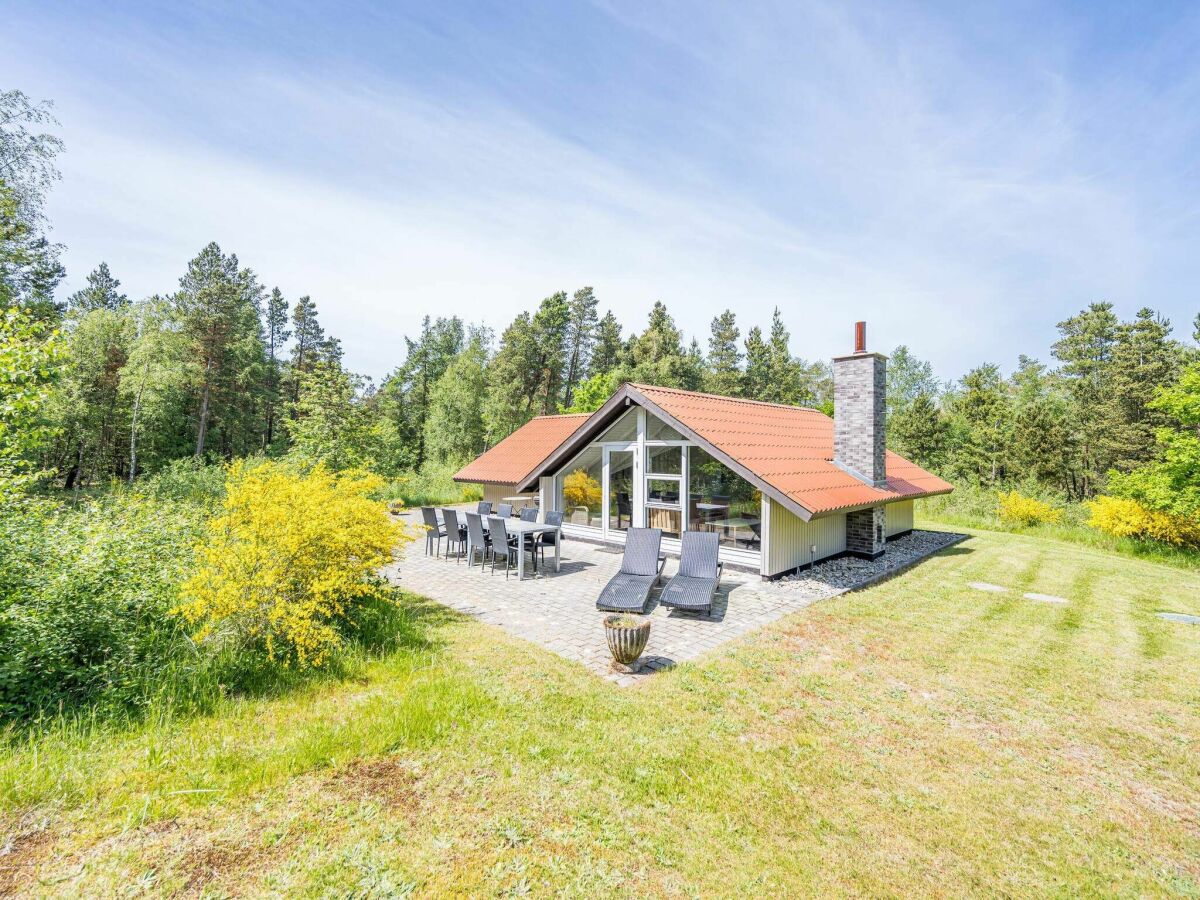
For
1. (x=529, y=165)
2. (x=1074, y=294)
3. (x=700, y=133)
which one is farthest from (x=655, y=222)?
(x=1074, y=294)

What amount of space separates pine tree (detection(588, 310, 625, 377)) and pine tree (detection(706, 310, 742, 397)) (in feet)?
24.8

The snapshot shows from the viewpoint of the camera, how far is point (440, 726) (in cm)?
475

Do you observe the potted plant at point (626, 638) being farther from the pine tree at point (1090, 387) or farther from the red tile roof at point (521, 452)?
the pine tree at point (1090, 387)

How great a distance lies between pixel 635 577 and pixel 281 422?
3041 centimetres

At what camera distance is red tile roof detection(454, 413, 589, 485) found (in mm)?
19375

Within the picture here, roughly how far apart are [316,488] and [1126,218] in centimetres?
2028

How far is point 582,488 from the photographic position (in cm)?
1470

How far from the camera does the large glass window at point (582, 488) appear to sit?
14227 mm

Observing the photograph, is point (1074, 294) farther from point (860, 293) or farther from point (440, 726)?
point (440, 726)

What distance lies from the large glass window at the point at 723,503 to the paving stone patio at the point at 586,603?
2.84ft

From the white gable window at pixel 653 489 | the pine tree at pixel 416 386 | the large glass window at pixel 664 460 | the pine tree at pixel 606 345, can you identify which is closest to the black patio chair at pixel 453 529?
the white gable window at pixel 653 489

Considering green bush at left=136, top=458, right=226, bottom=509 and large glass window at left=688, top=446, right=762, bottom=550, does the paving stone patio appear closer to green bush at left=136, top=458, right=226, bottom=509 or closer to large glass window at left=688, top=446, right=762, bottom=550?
large glass window at left=688, top=446, right=762, bottom=550

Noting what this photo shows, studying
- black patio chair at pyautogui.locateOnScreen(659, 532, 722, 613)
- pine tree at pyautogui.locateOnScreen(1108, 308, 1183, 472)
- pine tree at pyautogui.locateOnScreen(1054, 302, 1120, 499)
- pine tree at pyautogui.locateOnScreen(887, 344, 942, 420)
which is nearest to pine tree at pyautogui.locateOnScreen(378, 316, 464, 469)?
black patio chair at pyautogui.locateOnScreen(659, 532, 722, 613)

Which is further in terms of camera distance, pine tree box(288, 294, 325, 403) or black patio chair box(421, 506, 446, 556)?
pine tree box(288, 294, 325, 403)
